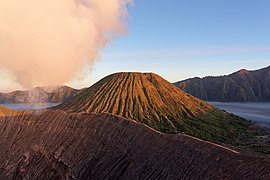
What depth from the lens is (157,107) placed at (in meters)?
102

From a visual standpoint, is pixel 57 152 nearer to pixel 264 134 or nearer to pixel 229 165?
pixel 229 165

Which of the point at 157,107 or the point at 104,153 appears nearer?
the point at 104,153

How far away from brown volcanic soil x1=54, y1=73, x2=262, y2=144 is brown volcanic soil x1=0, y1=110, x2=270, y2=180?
37.6 metres

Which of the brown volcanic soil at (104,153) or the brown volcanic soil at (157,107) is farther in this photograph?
the brown volcanic soil at (157,107)

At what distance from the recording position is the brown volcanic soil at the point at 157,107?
88.0m

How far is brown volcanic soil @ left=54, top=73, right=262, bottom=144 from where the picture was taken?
88000mm

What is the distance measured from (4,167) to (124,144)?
19.1 meters

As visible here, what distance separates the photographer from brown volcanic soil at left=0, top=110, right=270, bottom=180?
102 ft

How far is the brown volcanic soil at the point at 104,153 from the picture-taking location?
31031 mm

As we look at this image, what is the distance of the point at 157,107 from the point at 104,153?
200 feet

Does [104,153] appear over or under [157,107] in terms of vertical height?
under

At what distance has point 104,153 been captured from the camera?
42.1 m

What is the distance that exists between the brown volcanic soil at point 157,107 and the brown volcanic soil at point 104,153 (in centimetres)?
3758

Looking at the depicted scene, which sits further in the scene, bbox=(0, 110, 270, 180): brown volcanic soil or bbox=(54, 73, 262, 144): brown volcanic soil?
bbox=(54, 73, 262, 144): brown volcanic soil
